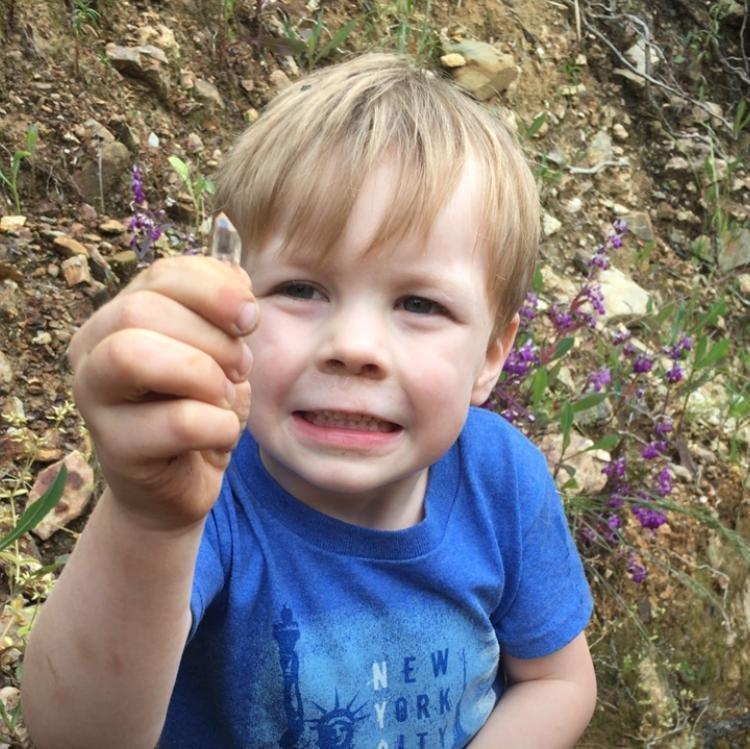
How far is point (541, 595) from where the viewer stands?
180 centimetres

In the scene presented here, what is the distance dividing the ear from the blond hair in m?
0.05

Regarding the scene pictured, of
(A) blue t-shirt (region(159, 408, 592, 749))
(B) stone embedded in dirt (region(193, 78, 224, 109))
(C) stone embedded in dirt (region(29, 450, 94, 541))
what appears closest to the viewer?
(A) blue t-shirt (region(159, 408, 592, 749))

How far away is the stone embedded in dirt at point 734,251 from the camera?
3822 millimetres

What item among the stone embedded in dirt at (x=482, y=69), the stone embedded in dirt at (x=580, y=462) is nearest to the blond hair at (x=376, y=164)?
the stone embedded in dirt at (x=580, y=462)

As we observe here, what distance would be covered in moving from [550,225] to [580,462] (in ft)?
3.29

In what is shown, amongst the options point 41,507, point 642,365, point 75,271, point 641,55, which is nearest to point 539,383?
point 642,365

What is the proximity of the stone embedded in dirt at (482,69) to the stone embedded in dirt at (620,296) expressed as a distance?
78 centimetres

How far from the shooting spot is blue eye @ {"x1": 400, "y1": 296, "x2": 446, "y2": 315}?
142 centimetres

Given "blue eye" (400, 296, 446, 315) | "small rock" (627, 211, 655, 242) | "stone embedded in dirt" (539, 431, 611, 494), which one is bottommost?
"stone embedded in dirt" (539, 431, 611, 494)

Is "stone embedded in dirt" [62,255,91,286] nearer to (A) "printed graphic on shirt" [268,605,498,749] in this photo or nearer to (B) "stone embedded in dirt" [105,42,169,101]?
(B) "stone embedded in dirt" [105,42,169,101]

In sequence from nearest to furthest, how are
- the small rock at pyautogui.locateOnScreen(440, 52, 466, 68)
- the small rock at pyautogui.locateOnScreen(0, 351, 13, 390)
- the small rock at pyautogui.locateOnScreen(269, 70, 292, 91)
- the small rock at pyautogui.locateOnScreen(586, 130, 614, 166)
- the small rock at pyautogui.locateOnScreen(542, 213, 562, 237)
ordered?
the small rock at pyautogui.locateOnScreen(0, 351, 13, 390) → the small rock at pyautogui.locateOnScreen(269, 70, 292, 91) → the small rock at pyautogui.locateOnScreen(542, 213, 562, 237) → the small rock at pyautogui.locateOnScreen(440, 52, 466, 68) → the small rock at pyautogui.locateOnScreen(586, 130, 614, 166)

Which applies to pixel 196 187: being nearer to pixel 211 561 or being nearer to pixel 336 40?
pixel 336 40

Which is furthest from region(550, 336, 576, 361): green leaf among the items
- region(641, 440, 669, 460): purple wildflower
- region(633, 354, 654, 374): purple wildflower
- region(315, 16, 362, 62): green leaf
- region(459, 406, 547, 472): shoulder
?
region(315, 16, 362, 62): green leaf

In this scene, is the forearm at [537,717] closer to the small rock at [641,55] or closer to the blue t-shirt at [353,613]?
the blue t-shirt at [353,613]
